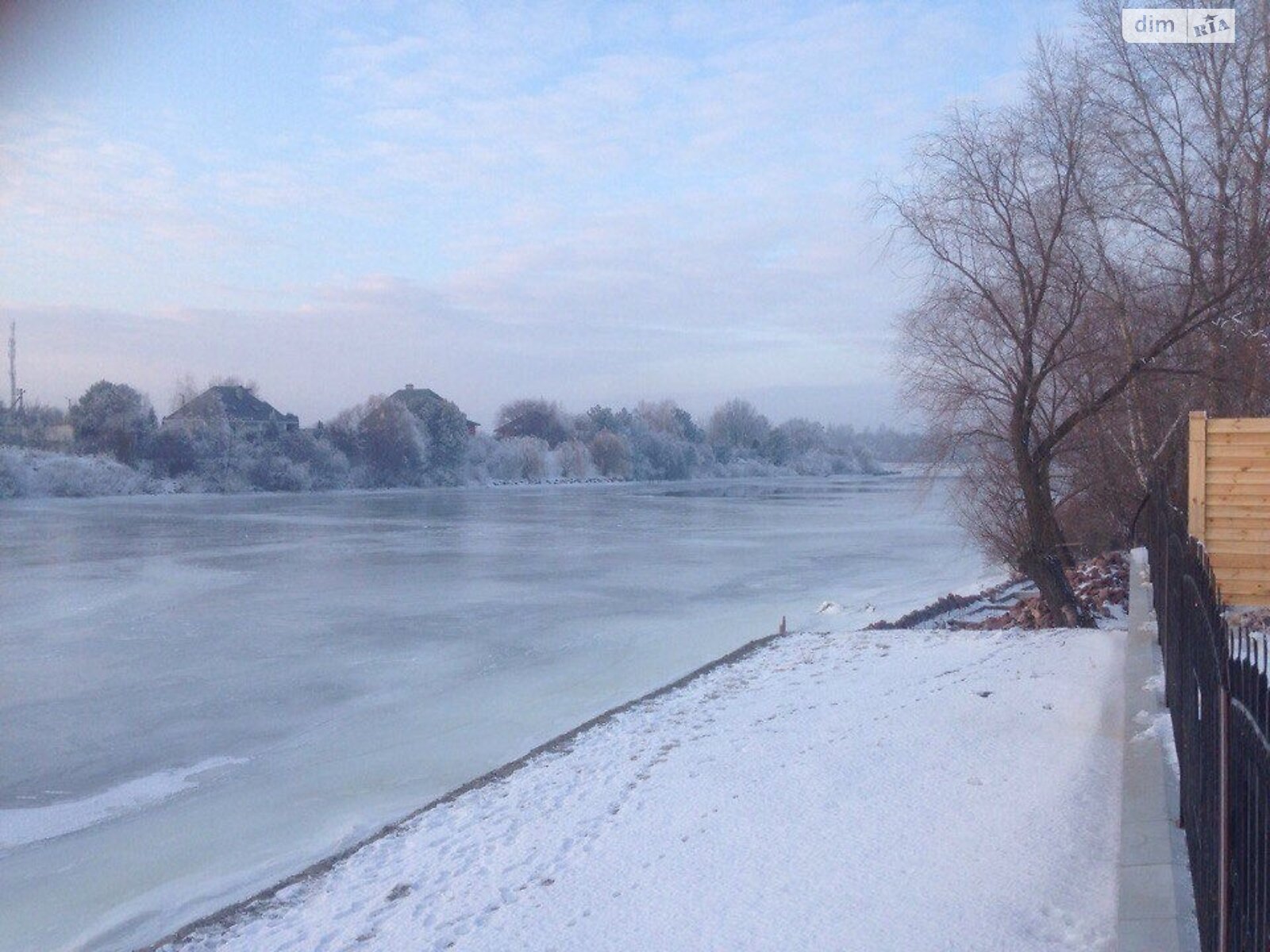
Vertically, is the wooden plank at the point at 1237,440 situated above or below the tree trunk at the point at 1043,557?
above

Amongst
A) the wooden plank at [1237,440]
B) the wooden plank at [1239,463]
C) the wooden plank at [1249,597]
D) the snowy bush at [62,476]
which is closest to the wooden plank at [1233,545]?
the wooden plank at [1249,597]

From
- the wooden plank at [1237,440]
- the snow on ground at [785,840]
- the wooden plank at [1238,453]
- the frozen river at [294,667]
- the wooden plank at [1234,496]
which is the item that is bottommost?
the frozen river at [294,667]

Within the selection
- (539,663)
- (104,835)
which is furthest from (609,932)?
(539,663)

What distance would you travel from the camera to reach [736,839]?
610 cm

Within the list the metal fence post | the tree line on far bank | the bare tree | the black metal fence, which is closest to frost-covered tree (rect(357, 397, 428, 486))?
the tree line on far bank

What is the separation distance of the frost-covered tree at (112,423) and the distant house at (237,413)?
2.09 m

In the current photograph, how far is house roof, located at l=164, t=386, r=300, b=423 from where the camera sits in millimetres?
80812

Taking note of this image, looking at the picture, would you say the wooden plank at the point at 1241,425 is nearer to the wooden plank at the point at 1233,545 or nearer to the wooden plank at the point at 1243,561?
the wooden plank at the point at 1233,545

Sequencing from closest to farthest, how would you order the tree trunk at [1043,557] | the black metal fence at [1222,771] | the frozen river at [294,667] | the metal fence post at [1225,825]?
the black metal fence at [1222,771] < the metal fence post at [1225,825] < the frozen river at [294,667] < the tree trunk at [1043,557]

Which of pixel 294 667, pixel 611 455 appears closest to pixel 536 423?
pixel 611 455

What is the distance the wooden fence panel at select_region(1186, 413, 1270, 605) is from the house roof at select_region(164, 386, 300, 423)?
246 feet

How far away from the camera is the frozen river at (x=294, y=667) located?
7625mm

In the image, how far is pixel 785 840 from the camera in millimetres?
5969

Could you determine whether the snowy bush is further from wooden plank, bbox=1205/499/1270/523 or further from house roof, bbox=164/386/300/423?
wooden plank, bbox=1205/499/1270/523
